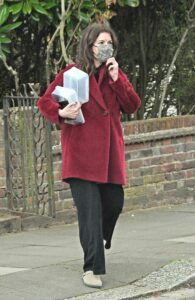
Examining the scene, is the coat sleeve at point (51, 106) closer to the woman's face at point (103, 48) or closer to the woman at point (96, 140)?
the woman at point (96, 140)

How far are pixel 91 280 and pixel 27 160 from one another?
318 centimetres

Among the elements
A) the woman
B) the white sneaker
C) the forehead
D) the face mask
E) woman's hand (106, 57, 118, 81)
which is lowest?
the white sneaker

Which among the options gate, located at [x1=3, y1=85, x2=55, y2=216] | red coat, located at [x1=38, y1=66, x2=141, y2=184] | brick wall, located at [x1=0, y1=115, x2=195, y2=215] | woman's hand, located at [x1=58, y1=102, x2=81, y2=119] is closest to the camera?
woman's hand, located at [x1=58, y1=102, x2=81, y2=119]

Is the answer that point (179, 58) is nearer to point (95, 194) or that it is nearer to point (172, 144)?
point (172, 144)

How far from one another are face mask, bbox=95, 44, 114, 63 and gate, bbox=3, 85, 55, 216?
Result: 300 centimetres

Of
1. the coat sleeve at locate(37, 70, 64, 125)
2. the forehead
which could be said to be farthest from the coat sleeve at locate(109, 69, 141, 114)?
the coat sleeve at locate(37, 70, 64, 125)

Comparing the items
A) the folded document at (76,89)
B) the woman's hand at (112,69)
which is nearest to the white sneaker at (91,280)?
the folded document at (76,89)

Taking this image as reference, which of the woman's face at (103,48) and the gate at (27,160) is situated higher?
the woman's face at (103,48)

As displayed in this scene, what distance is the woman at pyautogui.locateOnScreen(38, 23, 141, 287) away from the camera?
6.00m

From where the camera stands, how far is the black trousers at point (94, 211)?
604cm

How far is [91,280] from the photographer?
6.08 m

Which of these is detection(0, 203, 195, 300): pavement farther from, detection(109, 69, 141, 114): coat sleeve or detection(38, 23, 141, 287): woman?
detection(109, 69, 141, 114): coat sleeve

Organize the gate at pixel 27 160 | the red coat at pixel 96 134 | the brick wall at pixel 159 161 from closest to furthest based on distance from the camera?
the red coat at pixel 96 134
the gate at pixel 27 160
the brick wall at pixel 159 161

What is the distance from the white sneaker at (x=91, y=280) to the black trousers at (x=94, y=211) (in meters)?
0.04
